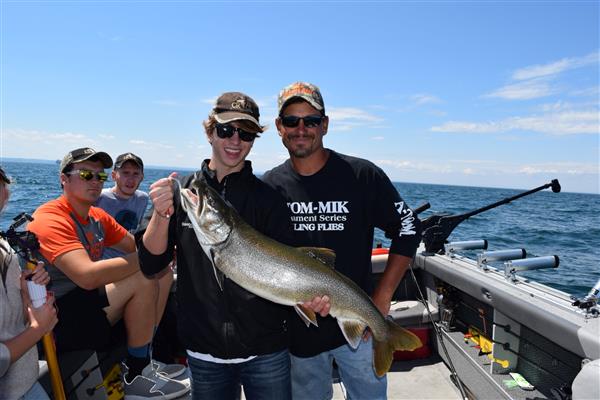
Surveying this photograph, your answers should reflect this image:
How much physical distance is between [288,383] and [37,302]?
77.2 inches

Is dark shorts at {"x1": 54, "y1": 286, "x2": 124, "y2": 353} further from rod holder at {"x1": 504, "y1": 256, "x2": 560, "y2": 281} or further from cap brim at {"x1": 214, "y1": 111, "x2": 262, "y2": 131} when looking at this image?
rod holder at {"x1": 504, "y1": 256, "x2": 560, "y2": 281}

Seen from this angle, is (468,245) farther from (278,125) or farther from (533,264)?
(278,125)

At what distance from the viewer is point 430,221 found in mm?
6129

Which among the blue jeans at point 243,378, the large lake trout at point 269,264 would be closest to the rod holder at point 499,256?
the large lake trout at point 269,264

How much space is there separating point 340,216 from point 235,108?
45.4 inches

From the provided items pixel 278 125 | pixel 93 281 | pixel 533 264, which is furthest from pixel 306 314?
pixel 533 264

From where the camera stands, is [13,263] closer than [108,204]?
Yes

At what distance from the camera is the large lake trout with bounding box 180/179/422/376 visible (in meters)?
2.56

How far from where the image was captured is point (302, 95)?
3.06m

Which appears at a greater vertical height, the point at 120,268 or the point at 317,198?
the point at 317,198

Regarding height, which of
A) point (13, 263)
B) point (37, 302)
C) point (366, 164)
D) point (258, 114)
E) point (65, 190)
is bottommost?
point (37, 302)

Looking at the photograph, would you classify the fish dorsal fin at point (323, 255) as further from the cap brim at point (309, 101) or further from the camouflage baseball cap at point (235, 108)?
the cap brim at point (309, 101)

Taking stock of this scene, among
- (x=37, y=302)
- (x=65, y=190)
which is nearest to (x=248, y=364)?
(x=37, y=302)

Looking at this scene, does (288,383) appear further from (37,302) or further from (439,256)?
(439,256)
